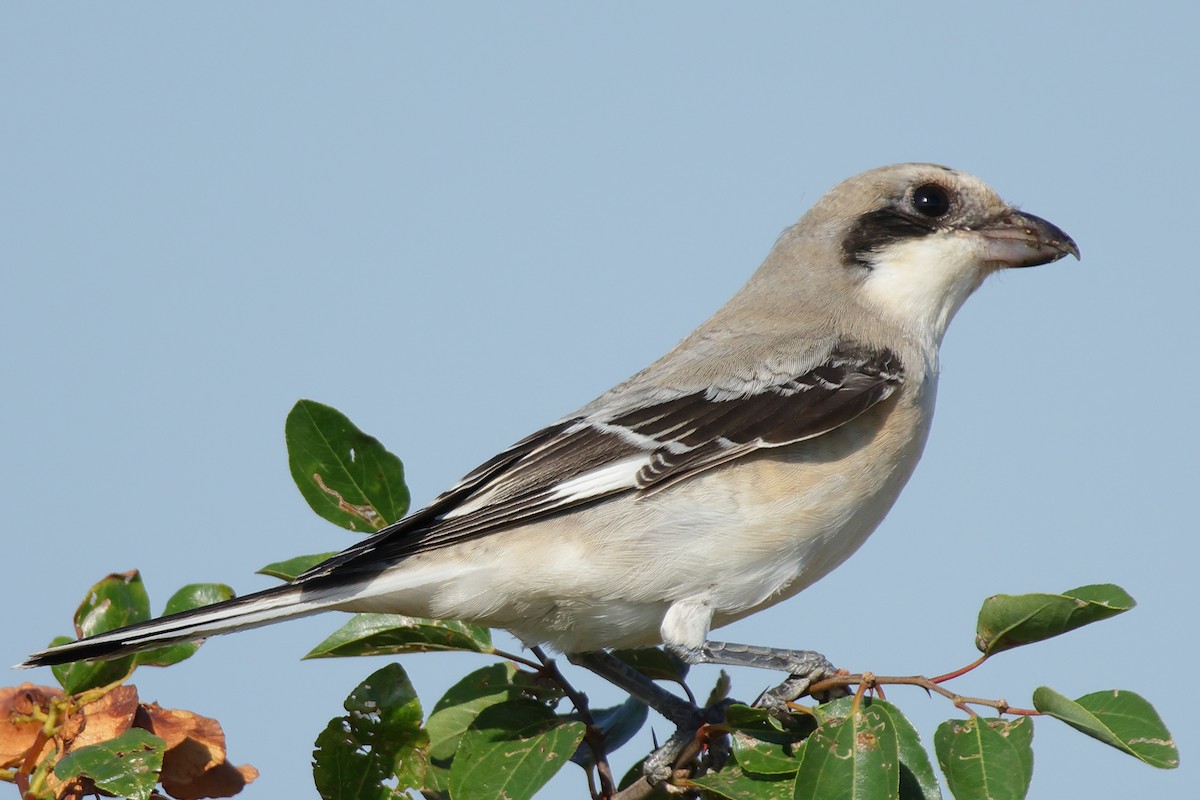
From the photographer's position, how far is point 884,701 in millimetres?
2656

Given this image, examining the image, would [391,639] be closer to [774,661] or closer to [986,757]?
[774,661]

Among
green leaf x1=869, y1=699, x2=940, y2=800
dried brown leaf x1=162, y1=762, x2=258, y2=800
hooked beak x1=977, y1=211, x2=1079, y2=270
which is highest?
hooked beak x1=977, y1=211, x2=1079, y2=270

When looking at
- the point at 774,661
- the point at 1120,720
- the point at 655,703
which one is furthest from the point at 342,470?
the point at 1120,720

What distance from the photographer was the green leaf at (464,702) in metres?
3.38

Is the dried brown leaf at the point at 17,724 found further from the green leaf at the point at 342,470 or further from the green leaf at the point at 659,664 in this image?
the green leaf at the point at 659,664

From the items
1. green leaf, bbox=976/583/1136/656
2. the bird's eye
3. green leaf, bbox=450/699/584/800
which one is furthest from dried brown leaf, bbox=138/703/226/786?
the bird's eye

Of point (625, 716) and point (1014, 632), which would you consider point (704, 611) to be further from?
point (1014, 632)

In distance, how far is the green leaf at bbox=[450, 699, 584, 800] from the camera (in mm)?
2941

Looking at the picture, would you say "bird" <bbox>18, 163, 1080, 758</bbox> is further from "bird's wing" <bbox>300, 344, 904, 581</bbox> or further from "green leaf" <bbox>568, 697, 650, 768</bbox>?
"green leaf" <bbox>568, 697, 650, 768</bbox>

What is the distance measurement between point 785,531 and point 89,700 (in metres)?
1.85

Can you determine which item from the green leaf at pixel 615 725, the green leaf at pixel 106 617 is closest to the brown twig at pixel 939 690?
the green leaf at pixel 615 725

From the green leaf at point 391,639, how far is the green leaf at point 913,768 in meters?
1.10

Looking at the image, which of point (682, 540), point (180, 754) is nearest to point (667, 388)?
point (682, 540)

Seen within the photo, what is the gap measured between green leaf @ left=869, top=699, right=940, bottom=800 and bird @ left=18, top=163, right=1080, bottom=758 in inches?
17.8
